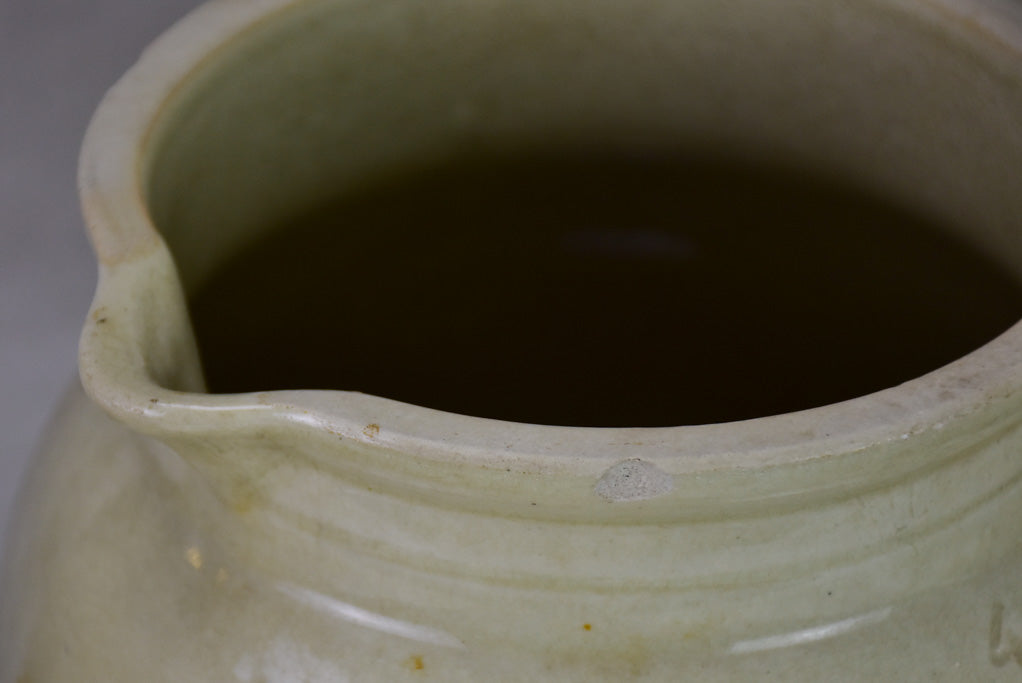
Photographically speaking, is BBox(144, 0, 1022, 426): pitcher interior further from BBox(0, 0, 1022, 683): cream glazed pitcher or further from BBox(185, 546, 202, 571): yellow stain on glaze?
BBox(185, 546, 202, 571): yellow stain on glaze

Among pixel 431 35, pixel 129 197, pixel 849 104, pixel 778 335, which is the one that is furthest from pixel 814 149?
pixel 129 197

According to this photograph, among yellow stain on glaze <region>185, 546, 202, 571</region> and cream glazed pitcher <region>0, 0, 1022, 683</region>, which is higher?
cream glazed pitcher <region>0, 0, 1022, 683</region>

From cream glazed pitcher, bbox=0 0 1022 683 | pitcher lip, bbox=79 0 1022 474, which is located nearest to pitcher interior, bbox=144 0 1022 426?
cream glazed pitcher, bbox=0 0 1022 683

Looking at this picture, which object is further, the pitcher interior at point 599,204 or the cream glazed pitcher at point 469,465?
the pitcher interior at point 599,204

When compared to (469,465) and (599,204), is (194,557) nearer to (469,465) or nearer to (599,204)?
(469,465)

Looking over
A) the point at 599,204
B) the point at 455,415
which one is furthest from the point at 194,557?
the point at 599,204

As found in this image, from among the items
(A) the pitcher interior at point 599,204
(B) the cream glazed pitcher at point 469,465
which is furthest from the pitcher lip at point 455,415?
(A) the pitcher interior at point 599,204

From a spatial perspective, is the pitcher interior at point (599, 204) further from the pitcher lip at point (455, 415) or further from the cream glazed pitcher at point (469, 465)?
the pitcher lip at point (455, 415)
